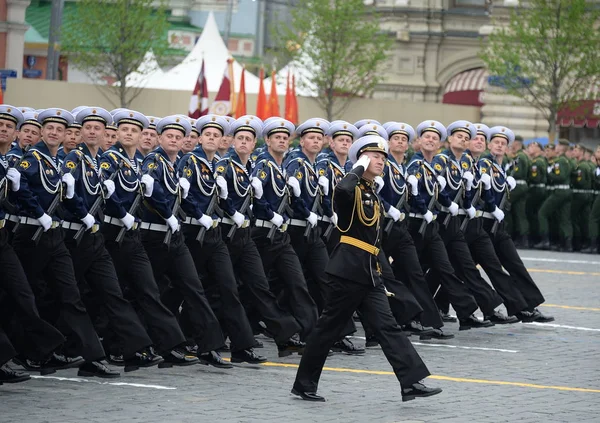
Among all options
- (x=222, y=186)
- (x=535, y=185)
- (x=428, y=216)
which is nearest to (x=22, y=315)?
(x=222, y=186)

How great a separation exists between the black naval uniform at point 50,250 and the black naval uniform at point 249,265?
1.67m

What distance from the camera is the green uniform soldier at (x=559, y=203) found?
23.6m

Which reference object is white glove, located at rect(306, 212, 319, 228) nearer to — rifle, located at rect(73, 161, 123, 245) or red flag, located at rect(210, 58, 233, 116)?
rifle, located at rect(73, 161, 123, 245)

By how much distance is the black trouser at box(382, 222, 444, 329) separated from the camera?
13.5 m

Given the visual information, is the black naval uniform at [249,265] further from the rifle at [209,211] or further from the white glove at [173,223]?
the white glove at [173,223]

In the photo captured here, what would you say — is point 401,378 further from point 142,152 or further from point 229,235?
point 142,152

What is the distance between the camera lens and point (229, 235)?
1209 cm

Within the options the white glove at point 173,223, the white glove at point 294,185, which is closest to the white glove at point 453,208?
the white glove at point 294,185

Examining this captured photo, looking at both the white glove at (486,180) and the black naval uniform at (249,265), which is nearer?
the black naval uniform at (249,265)

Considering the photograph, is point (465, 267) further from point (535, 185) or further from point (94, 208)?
point (535, 185)

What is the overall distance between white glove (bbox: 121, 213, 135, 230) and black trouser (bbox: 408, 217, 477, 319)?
3719mm

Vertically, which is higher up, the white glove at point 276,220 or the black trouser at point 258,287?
the white glove at point 276,220

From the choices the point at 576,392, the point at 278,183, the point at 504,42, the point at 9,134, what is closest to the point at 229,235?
the point at 278,183

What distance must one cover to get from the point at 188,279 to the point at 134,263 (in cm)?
50
